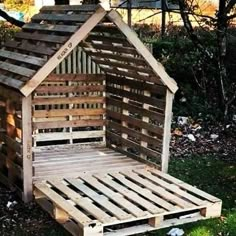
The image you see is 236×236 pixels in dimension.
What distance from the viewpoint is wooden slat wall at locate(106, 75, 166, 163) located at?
6453 millimetres

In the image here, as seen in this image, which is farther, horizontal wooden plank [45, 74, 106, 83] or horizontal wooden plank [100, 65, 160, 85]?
horizontal wooden plank [45, 74, 106, 83]

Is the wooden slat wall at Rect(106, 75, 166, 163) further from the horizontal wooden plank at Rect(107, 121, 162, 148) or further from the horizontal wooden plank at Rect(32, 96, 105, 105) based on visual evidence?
the horizontal wooden plank at Rect(32, 96, 105, 105)

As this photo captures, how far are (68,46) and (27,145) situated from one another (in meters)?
1.12

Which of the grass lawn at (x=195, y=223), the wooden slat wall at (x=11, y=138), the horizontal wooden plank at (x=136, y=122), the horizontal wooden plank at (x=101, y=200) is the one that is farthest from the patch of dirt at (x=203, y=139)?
the wooden slat wall at (x=11, y=138)

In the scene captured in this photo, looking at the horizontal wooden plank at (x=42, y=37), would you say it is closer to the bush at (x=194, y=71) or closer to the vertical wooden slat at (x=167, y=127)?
the vertical wooden slat at (x=167, y=127)

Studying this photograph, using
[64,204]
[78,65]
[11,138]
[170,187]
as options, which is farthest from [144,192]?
[78,65]

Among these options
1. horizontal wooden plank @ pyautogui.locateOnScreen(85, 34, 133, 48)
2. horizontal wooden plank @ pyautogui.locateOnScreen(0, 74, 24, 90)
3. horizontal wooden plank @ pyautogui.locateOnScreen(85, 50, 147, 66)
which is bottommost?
horizontal wooden plank @ pyautogui.locateOnScreen(0, 74, 24, 90)

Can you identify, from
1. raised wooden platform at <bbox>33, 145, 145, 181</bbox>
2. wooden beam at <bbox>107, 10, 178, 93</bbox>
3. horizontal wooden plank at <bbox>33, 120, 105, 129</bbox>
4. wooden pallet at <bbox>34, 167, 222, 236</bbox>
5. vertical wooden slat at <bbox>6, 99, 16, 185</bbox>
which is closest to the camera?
wooden pallet at <bbox>34, 167, 222, 236</bbox>

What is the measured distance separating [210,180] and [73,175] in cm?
177

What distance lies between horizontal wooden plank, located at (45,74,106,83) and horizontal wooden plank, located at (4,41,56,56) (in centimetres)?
91

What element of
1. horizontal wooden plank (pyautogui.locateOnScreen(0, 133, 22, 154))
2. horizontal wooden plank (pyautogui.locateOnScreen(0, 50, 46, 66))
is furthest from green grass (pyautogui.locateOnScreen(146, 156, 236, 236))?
horizontal wooden plank (pyautogui.locateOnScreen(0, 50, 46, 66))

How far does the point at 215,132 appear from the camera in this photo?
8859mm

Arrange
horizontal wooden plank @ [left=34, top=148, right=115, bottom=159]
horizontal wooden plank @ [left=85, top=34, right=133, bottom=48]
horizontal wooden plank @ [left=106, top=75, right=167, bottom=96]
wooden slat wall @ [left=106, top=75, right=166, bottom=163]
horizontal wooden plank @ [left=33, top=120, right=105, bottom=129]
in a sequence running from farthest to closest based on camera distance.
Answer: horizontal wooden plank @ [left=33, top=120, right=105, bottom=129] < horizontal wooden plank @ [left=34, top=148, right=115, bottom=159] < wooden slat wall @ [left=106, top=75, right=166, bottom=163] < horizontal wooden plank @ [left=106, top=75, right=167, bottom=96] < horizontal wooden plank @ [left=85, top=34, right=133, bottom=48]

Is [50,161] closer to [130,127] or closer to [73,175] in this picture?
[73,175]
